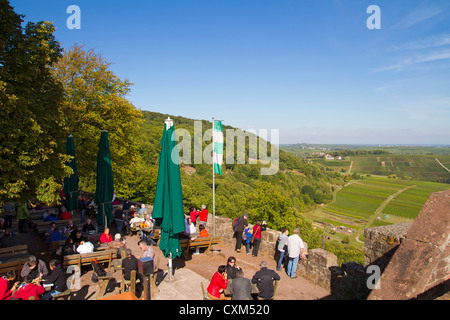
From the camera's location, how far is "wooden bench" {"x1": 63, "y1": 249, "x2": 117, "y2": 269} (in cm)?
753

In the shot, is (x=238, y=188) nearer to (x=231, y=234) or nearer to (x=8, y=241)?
(x=231, y=234)

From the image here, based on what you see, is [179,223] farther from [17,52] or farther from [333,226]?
[333,226]

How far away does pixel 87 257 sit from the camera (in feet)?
25.6

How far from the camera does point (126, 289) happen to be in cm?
667

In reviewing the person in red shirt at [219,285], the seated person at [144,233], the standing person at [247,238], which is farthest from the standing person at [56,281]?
the standing person at [247,238]

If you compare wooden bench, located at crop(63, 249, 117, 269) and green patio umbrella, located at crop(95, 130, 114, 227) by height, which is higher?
green patio umbrella, located at crop(95, 130, 114, 227)

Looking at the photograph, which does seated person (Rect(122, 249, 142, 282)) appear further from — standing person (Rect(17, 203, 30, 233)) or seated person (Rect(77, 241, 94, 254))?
standing person (Rect(17, 203, 30, 233))

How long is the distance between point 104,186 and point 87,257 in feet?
10.8

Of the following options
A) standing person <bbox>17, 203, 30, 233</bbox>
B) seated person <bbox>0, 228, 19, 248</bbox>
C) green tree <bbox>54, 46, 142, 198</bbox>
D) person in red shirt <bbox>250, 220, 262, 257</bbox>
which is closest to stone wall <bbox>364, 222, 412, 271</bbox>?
person in red shirt <bbox>250, 220, 262, 257</bbox>

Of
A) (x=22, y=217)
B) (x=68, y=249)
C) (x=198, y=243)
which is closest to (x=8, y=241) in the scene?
(x=22, y=217)

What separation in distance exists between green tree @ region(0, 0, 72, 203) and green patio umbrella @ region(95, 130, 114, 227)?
163 centimetres

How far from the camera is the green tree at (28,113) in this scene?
719cm

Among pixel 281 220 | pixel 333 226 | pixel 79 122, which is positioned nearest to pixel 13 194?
pixel 79 122
